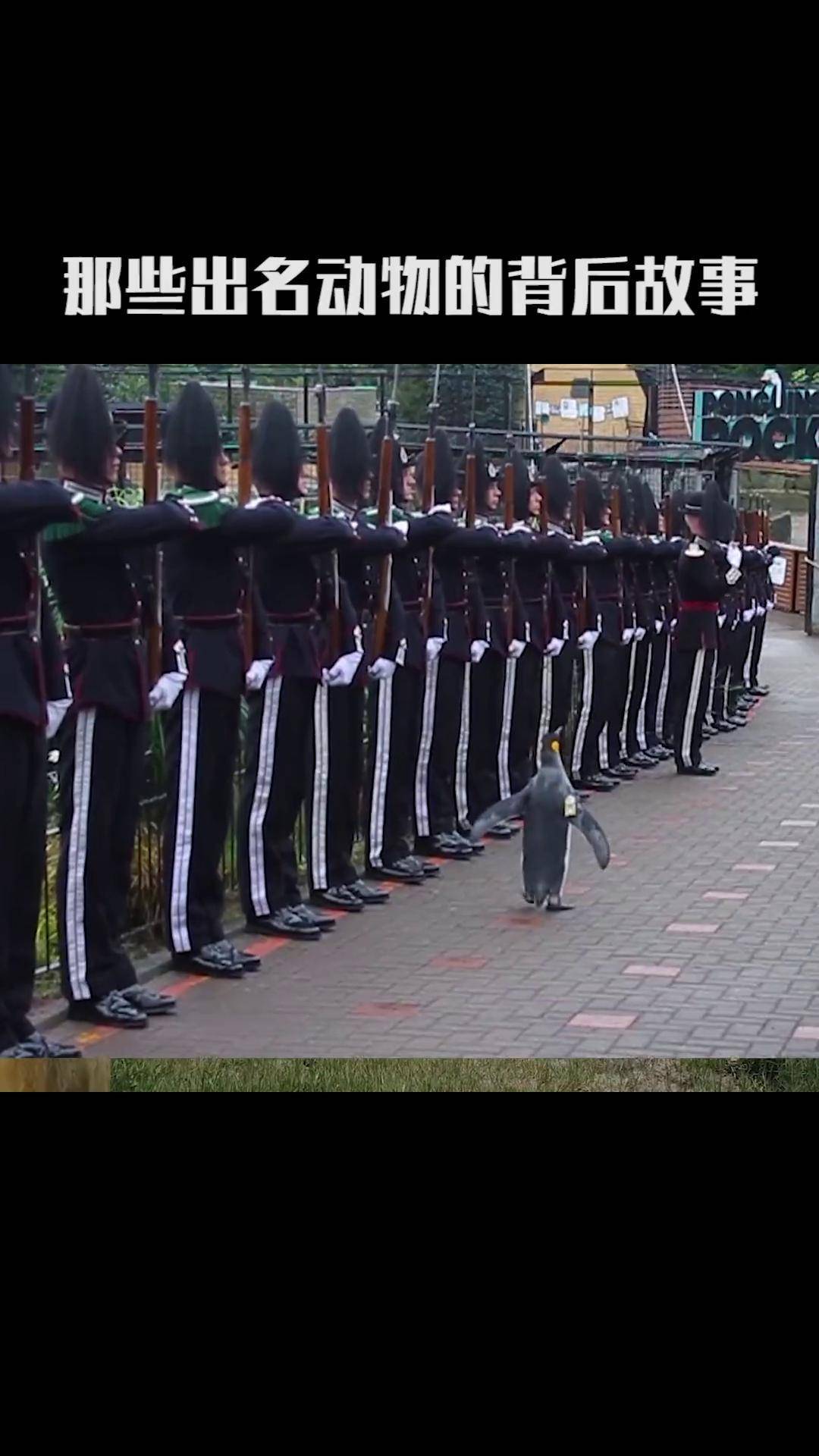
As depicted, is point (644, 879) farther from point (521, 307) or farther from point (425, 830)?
point (521, 307)

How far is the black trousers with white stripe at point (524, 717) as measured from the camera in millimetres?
9594

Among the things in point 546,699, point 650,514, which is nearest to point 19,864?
point 546,699

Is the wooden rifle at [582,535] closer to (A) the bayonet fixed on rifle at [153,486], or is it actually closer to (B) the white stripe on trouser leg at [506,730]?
(B) the white stripe on trouser leg at [506,730]

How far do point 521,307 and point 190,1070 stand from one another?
6.30ft

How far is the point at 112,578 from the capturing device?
5.56m

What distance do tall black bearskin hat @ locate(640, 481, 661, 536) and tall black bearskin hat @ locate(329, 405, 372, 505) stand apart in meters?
4.73

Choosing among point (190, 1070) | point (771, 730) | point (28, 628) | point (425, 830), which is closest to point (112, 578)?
point (28, 628)

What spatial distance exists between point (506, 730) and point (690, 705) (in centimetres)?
276

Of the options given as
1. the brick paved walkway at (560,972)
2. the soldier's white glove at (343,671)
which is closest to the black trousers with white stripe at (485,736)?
the brick paved walkway at (560,972)

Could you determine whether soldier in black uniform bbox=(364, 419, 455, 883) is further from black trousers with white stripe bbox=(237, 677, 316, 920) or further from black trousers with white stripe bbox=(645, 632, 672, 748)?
black trousers with white stripe bbox=(645, 632, 672, 748)

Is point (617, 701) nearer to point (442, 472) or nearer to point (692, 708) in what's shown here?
point (692, 708)

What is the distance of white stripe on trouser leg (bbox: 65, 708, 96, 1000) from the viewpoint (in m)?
5.57

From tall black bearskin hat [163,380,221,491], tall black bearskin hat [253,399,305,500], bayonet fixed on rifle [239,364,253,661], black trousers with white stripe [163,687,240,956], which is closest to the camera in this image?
tall black bearskin hat [163,380,221,491]

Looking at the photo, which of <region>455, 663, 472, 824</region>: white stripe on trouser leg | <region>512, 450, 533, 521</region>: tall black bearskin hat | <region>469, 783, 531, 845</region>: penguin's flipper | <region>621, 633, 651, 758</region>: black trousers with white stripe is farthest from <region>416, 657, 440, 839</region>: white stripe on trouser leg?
<region>621, 633, 651, 758</region>: black trousers with white stripe
